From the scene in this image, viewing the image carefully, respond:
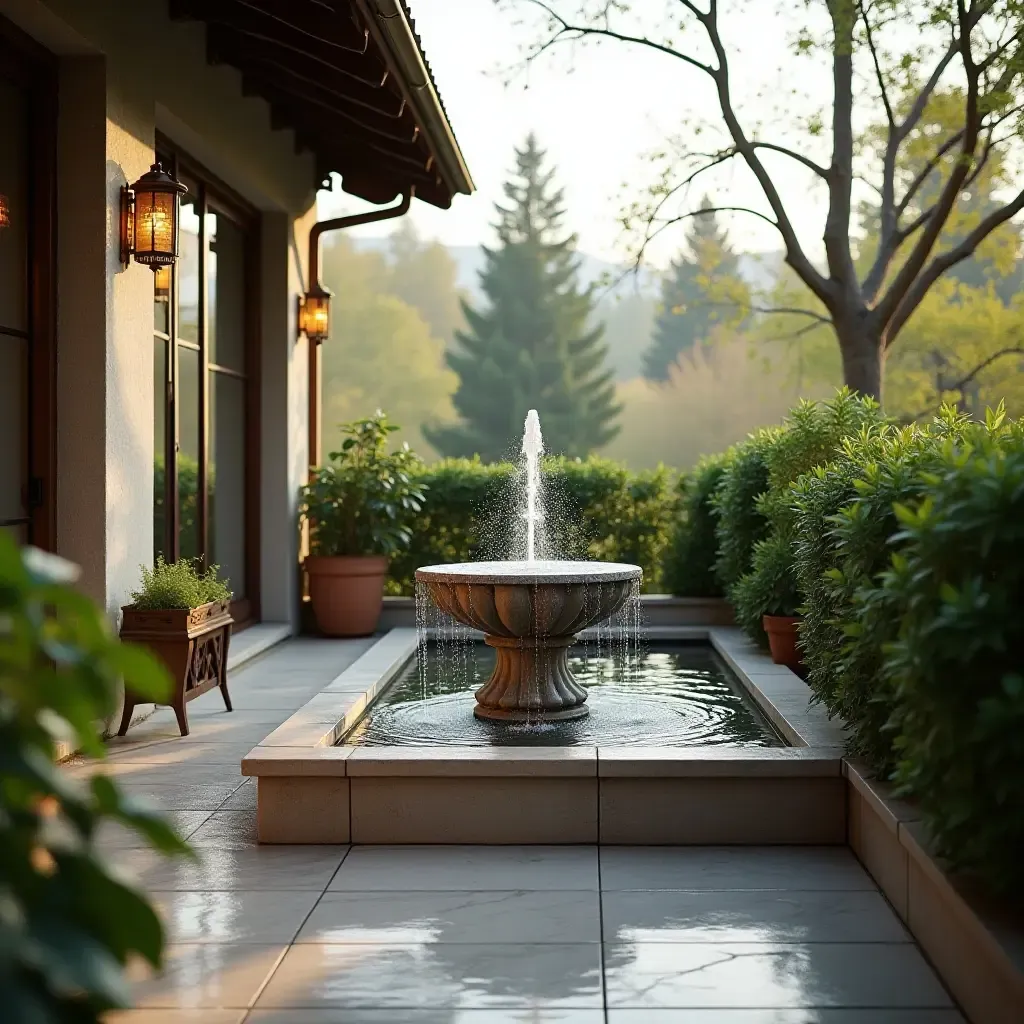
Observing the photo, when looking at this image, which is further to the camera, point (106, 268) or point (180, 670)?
point (180, 670)

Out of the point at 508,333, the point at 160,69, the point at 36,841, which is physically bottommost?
the point at 36,841

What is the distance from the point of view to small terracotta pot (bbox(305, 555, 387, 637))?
30.8 ft

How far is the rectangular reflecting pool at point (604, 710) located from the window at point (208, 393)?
1.69 metres

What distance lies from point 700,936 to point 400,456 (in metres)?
6.69

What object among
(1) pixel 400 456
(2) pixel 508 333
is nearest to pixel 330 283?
(2) pixel 508 333

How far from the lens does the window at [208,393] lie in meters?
7.39

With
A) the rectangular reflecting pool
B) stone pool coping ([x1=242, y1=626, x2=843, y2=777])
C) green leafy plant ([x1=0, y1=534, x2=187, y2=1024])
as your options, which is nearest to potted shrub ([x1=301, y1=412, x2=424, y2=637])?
the rectangular reflecting pool

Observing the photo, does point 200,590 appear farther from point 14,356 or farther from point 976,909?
point 976,909

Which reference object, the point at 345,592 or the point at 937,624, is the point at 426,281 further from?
the point at 937,624

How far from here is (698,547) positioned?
32.1ft

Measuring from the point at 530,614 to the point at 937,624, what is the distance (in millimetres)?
2883

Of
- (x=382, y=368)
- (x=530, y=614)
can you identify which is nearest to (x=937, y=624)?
(x=530, y=614)

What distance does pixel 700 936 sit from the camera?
341 cm

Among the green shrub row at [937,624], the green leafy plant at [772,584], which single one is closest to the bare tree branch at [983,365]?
the green leafy plant at [772,584]
